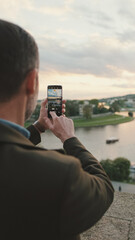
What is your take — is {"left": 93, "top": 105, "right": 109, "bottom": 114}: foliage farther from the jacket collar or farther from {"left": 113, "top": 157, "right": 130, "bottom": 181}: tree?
the jacket collar

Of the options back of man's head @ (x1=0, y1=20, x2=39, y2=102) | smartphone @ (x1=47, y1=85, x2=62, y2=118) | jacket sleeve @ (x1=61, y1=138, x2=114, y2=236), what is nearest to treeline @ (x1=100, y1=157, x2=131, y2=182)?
smartphone @ (x1=47, y1=85, x2=62, y2=118)

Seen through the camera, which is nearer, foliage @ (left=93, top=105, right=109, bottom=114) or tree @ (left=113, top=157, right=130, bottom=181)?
tree @ (left=113, top=157, right=130, bottom=181)

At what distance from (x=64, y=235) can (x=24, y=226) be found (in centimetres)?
10

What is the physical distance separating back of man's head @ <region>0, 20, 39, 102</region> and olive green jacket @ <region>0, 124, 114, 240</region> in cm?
11

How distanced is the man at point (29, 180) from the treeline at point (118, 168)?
13.3m

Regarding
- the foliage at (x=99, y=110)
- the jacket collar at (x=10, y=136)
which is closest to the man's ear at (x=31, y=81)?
the jacket collar at (x=10, y=136)

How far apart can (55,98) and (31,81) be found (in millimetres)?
583

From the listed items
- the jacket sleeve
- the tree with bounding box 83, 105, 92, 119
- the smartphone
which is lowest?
the tree with bounding box 83, 105, 92, 119

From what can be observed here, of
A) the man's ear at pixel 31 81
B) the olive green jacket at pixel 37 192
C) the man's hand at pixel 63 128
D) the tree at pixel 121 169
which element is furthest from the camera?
the tree at pixel 121 169

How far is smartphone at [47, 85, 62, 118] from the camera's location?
106 centimetres

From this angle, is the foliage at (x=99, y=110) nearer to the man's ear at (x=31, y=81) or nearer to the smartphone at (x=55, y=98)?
the smartphone at (x=55, y=98)

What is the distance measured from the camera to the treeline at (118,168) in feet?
44.6

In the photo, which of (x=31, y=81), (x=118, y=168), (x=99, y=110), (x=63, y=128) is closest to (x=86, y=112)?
(x=99, y=110)

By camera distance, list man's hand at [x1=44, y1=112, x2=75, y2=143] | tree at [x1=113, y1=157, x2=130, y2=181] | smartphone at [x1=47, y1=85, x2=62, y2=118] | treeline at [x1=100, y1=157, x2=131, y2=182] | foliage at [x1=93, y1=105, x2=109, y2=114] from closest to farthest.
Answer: man's hand at [x1=44, y1=112, x2=75, y2=143] < smartphone at [x1=47, y1=85, x2=62, y2=118] < treeline at [x1=100, y1=157, x2=131, y2=182] < tree at [x1=113, y1=157, x2=130, y2=181] < foliage at [x1=93, y1=105, x2=109, y2=114]
